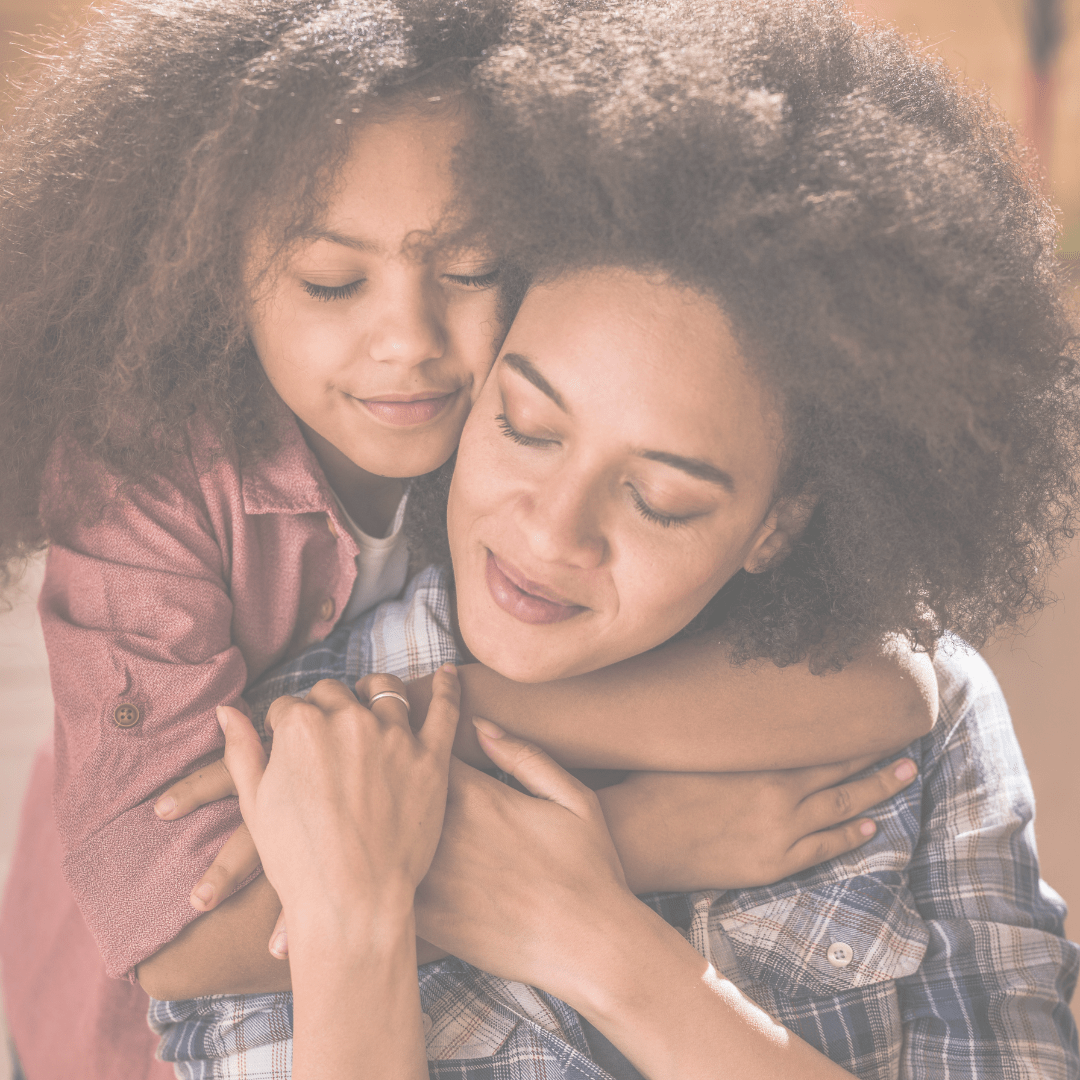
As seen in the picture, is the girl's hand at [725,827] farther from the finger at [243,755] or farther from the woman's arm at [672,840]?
the finger at [243,755]

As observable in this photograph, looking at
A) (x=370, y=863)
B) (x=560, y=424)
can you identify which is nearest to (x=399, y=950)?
(x=370, y=863)

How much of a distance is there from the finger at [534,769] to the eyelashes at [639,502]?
34 centimetres

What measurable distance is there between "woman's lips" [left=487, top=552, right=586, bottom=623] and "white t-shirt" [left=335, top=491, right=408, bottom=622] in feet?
1.45

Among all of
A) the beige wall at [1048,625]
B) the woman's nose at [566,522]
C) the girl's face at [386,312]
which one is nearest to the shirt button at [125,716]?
the girl's face at [386,312]

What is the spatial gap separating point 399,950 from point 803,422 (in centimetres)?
70

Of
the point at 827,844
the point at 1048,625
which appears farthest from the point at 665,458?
the point at 1048,625

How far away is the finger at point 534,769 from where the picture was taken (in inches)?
48.3

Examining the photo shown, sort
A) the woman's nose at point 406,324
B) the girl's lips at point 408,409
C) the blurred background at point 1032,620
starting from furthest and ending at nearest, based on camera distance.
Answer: the blurred background at point 1032,620 < the girl's lips at point 408,409 < the woman's nose at point 406,324

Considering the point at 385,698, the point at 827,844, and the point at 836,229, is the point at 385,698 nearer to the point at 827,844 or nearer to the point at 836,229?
the point at 827,844

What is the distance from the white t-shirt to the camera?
1592 mm

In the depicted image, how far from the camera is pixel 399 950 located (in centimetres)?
105

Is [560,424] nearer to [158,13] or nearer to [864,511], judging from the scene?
[864,511]

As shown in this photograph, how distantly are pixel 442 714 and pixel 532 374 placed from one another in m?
0.42

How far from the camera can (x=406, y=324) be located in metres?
1.20
